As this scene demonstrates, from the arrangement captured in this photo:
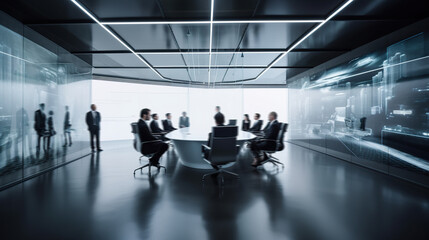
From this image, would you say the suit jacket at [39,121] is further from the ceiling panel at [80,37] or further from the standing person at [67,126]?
the ceiling panel at [80,37]

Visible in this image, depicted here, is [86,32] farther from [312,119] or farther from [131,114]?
[312,119]

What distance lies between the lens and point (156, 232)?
212cm

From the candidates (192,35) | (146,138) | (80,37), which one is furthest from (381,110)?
(80,37)

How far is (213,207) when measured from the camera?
8.88 feet

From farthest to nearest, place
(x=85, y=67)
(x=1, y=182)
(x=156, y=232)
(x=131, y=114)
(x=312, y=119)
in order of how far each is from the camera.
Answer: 1. (x=131, y=114)
2. (x=312, y=119)
3. (x=85, y=67)
4. (x=1, y=182)
5. (x=156, y=232)

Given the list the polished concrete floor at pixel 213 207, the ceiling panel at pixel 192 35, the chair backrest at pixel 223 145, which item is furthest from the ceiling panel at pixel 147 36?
the polished concrete floor at pixel 213 207

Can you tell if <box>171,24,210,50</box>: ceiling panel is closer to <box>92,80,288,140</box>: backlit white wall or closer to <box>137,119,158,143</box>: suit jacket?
<box>137,119,158,143</box>: suit jacket

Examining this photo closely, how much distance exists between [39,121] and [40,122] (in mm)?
39

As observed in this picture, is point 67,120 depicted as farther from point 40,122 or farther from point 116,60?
point 116,60

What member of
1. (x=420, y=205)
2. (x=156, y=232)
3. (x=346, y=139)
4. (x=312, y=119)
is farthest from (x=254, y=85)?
(x=156, y=232)

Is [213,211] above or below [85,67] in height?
below

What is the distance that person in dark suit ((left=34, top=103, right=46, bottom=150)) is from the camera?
4180 millimetres

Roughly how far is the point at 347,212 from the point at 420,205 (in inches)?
48.7

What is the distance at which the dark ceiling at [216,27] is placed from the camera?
10.3 feet
